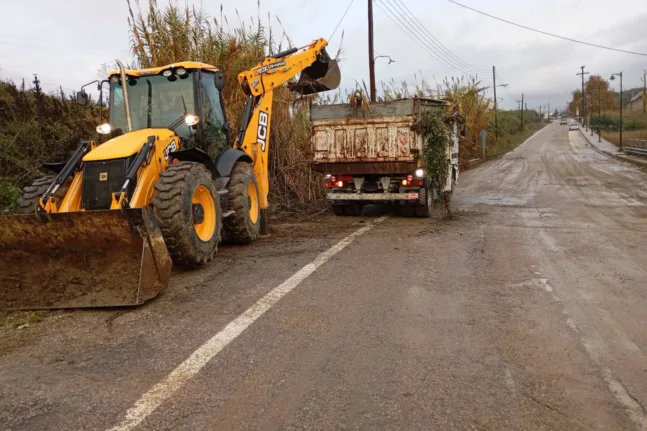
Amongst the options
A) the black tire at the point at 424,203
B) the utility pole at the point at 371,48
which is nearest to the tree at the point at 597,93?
the utility pole at the point at 371,48

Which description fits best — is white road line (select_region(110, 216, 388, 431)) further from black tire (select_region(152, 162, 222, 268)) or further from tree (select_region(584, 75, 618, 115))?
tree (select_region(584, 75, 618, 115))

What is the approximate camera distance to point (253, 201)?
804cm

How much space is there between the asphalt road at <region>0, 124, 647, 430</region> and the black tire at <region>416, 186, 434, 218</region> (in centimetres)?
336

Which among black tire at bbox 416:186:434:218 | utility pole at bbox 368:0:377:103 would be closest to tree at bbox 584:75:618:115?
utility pole at bbox 368:0:377:103

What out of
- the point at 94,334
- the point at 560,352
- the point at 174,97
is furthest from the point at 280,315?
the point at 174,97

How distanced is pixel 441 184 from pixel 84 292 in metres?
7.66

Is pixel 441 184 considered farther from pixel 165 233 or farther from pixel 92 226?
pixel 92 226

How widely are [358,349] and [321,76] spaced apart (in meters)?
6.96

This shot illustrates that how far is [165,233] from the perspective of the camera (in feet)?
18.1

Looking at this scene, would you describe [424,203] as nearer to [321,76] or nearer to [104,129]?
[321,76]

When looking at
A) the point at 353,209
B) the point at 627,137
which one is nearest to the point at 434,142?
the point at 353,209

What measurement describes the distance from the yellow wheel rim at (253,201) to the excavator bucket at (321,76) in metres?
2.88

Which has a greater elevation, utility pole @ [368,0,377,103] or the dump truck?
utility pole @ [368,0,377,103]

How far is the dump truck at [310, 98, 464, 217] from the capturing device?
10.1m
